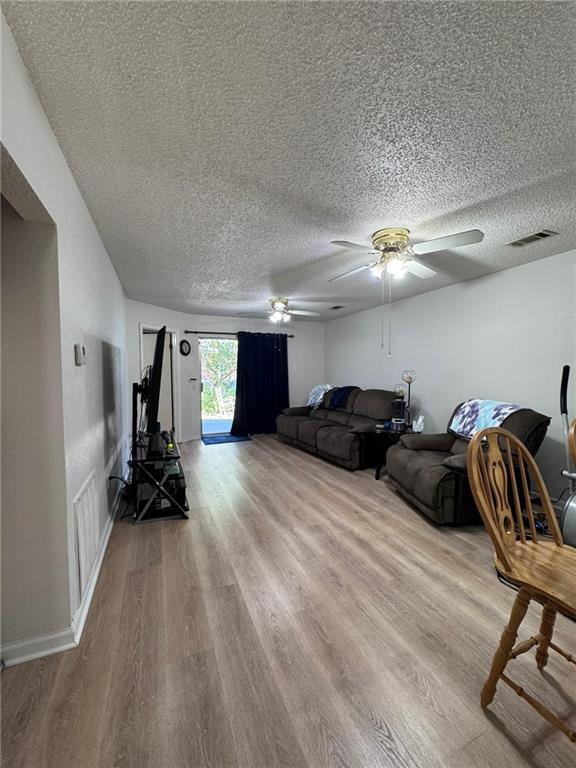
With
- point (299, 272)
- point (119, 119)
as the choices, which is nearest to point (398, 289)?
point (299, 272)

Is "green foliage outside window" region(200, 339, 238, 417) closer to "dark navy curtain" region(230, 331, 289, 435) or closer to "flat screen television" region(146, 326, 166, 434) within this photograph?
"dark navy curtain" region(230, 331, 289, 435)

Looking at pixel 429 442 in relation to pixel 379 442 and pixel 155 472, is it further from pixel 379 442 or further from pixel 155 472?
pixel 155 472

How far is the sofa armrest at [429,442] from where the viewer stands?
136 inches

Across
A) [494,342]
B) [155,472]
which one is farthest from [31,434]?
[494,342]

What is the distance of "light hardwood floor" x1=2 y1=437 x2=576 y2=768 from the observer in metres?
1.09

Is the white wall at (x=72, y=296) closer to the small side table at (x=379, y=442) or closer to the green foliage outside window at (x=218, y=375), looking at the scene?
the small side table at (x=379, y=442)

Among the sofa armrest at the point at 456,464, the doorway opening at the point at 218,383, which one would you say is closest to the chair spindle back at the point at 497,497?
the sofa armrest at the point at 456,464

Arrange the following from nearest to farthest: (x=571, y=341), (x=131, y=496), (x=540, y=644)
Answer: (x=540, y=644) < (x=571, y=341) < (x=131, y=496)

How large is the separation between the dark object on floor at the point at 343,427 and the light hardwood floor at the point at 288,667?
69.5 inches

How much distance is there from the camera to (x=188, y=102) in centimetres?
122

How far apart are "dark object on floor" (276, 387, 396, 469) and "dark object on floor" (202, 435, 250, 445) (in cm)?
78

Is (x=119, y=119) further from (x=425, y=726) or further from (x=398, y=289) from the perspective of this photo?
(x=398, y=289)

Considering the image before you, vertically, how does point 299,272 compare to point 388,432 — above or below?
above

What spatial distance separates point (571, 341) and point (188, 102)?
11.5 feet
